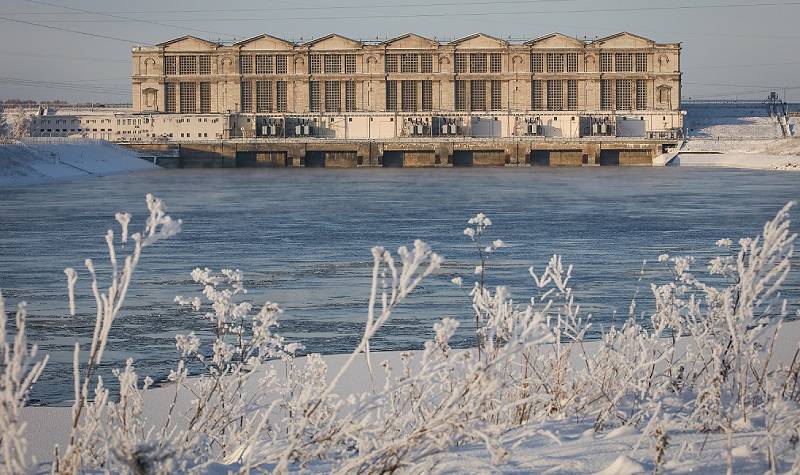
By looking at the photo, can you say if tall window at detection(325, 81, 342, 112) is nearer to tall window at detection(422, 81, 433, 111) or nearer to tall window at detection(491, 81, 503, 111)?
tall window at detection(422, 81, 433, 111)

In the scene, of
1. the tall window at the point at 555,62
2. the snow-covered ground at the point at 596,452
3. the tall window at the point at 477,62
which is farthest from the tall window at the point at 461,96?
the snow-covered ground at the point at 596,452

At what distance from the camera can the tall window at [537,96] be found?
79781 mm

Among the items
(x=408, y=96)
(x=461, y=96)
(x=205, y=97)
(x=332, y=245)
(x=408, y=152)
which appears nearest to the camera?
(x=332, y=245)

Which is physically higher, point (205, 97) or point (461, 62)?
point (461, 62)

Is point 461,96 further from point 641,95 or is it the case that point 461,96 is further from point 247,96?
point 247,96

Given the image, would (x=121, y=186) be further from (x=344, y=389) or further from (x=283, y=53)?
(x=283, y=53)

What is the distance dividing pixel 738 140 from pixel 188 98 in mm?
36164

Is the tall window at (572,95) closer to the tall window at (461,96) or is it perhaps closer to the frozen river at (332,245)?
the tall window at (461,96)

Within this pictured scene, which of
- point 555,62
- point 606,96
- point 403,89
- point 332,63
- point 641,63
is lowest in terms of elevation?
point 606,96

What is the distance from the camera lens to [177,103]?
265 feet

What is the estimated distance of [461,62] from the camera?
79.1 m

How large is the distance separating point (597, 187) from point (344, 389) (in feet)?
106

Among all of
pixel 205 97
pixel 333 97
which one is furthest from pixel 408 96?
pixel 205 97

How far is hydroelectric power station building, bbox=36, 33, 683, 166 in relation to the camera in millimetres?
79000
